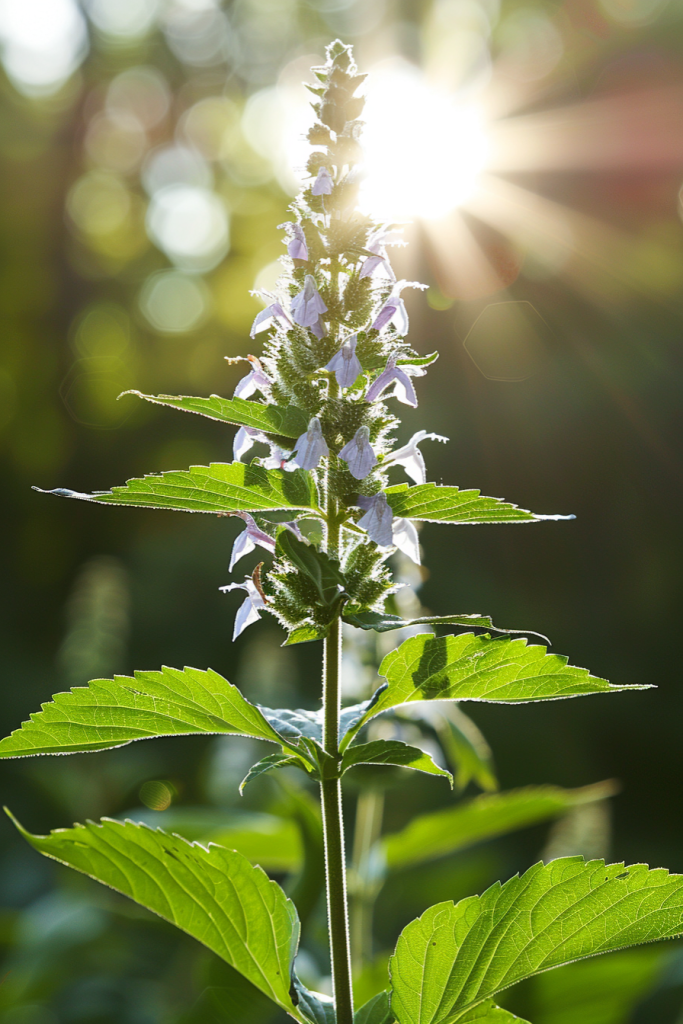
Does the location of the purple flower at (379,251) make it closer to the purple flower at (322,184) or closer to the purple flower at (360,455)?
the purple flower at (322,184)

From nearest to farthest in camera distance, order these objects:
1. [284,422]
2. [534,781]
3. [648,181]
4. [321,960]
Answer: [284,422] < [321,960] < [534,781] < [648,181]

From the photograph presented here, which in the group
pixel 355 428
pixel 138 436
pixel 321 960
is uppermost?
pixel 138 436

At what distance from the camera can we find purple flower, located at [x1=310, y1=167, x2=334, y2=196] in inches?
33.5

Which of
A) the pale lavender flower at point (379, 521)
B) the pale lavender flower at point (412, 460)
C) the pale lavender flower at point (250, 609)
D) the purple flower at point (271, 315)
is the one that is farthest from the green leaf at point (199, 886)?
the purple flower at point (271, 315)

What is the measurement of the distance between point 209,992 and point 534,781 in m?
4.92

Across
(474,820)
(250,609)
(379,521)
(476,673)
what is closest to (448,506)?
(379,521)

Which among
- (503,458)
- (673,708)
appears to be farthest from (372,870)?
(503,458)

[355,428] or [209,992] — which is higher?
[355,428]

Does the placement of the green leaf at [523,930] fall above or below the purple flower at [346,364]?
below

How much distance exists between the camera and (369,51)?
38.9 ft

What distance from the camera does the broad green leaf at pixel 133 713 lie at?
80cm

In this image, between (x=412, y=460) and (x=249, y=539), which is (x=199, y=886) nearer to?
(x=249, y=539)

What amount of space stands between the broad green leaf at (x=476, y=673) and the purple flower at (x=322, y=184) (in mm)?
520

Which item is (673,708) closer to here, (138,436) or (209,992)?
(209,992)
